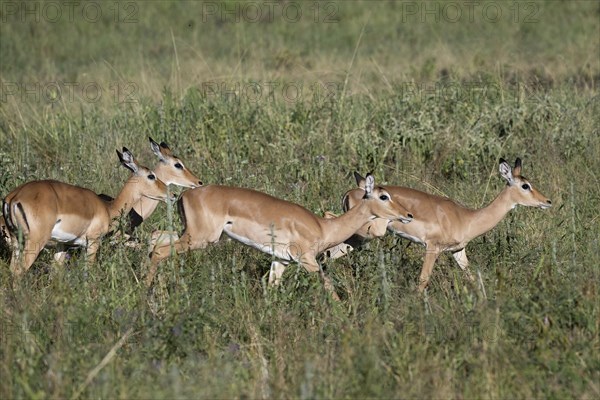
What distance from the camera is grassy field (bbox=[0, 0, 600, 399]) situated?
186 inches

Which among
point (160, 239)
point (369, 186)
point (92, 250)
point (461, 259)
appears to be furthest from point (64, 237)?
point (461, 259)

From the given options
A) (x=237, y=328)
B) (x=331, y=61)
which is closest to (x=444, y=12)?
(x=331, y=61)

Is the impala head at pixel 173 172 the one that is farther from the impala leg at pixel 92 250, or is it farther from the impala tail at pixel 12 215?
the impala tail at pixel 12 215

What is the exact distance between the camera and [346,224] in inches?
259

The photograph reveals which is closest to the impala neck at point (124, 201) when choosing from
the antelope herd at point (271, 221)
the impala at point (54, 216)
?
the impala at point (54, 216)

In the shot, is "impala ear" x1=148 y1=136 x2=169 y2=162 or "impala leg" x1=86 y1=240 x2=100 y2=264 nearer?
"impala leg" x1=86 y1=240 x2=100 y2=264

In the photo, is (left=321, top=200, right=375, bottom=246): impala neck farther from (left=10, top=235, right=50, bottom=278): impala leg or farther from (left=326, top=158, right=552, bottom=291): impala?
(left=10, top=235, right=50, bottom=278): impala leg

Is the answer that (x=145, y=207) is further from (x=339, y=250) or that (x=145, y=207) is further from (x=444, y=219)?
(x=444, y=219)

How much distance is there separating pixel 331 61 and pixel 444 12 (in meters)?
4.14

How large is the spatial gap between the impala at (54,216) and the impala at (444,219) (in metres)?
1.54

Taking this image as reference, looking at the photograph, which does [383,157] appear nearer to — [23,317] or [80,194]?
[80,194]

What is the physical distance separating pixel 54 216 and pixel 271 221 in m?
1.32

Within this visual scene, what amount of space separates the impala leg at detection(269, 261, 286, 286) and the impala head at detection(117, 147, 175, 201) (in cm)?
125

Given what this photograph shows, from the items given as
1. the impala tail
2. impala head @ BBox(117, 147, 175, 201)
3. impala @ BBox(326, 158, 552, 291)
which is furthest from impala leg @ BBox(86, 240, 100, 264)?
impala @ BBox(326, 158, 552, 291)
